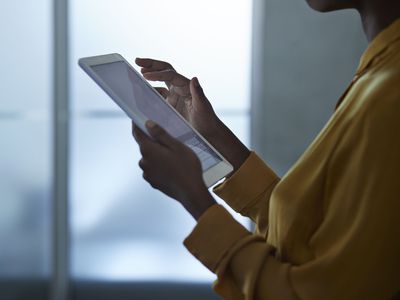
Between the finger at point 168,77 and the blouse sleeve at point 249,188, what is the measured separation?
0.56 ft

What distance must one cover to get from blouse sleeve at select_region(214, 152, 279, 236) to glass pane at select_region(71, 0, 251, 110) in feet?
4.38

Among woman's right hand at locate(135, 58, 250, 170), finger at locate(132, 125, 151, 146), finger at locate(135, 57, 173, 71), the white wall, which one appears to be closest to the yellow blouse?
finger at locate(132, 125, 151, 146)

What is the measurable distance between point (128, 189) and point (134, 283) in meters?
0.36

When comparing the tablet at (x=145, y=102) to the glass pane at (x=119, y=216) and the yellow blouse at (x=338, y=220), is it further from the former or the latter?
the glass pane at (x=119, y=216)

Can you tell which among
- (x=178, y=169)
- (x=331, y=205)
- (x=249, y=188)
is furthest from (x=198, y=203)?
(x=249, y=188)

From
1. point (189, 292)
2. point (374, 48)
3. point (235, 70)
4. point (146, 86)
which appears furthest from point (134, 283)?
point (374, 48)

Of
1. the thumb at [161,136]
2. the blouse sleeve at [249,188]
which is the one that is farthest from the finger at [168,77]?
the thumb at [161,136]

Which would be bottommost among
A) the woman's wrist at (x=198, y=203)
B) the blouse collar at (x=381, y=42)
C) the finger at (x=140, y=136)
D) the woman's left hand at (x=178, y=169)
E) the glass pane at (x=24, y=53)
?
the glass pane at (x=24, y=53)

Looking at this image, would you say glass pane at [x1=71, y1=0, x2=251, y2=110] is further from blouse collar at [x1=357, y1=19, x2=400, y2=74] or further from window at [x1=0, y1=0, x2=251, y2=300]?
blouse collar at [x1=357, y1=19, x2=400, y2=74]

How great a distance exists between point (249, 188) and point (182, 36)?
140 cm

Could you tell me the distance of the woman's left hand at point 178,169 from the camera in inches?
27.7

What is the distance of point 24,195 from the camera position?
2.28 m

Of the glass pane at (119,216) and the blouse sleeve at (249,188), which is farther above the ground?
the blouse sleeve at (249,188)

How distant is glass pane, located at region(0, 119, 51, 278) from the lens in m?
2.24
